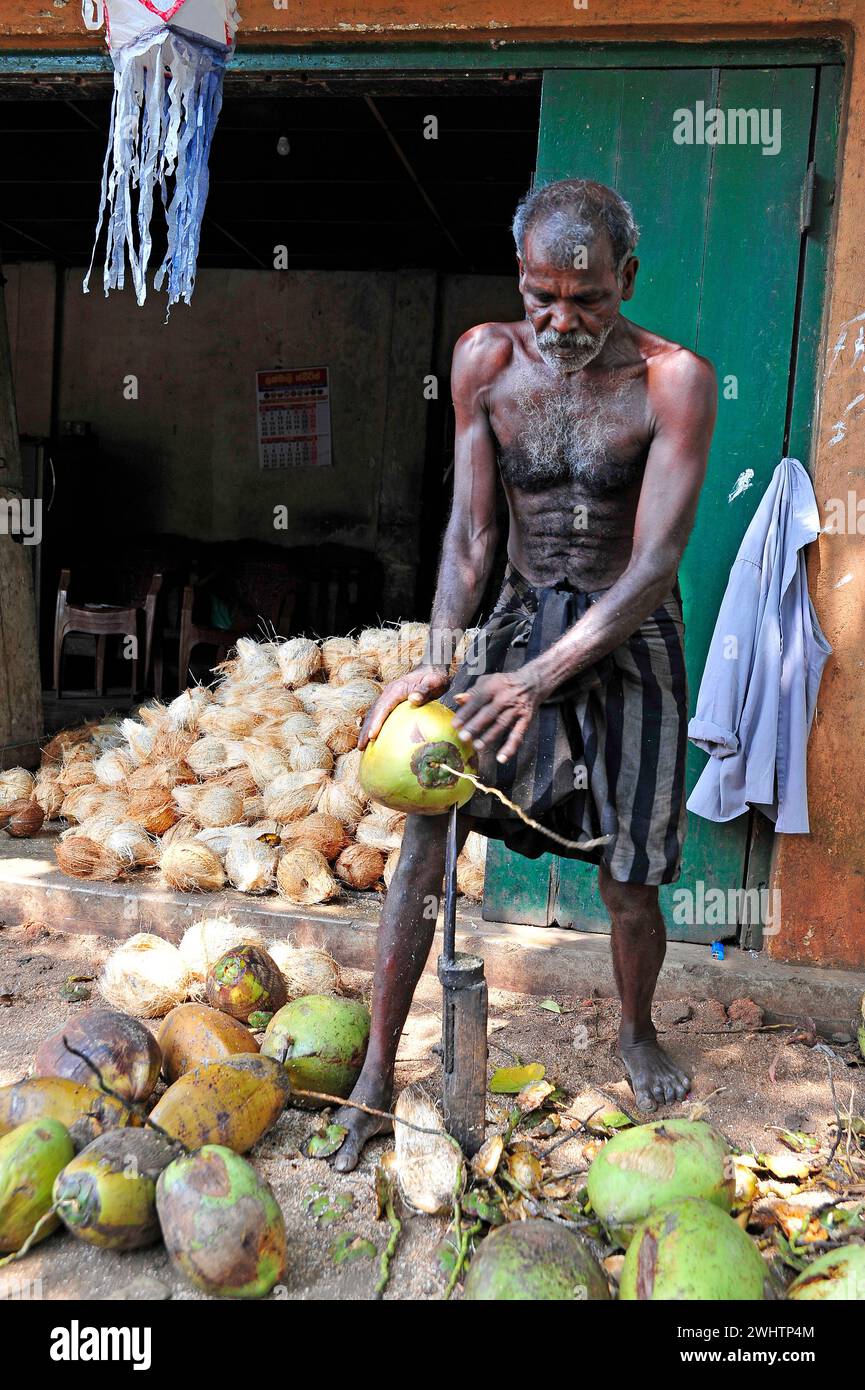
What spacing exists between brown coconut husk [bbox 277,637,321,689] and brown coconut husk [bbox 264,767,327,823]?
2.41 ft

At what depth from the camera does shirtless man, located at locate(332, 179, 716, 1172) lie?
2.34 metres

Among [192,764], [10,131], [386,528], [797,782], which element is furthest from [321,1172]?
[386,528]

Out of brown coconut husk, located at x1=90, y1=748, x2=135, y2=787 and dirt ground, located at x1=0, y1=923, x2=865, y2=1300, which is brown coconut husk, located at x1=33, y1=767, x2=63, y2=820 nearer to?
brown coconut husk, located at x1=90, y1=748, x2=135, y2=787

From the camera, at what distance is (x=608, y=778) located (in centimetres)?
273

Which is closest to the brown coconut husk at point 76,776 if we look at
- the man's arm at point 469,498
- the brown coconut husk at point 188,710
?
the brown coconut husk at point 188,710

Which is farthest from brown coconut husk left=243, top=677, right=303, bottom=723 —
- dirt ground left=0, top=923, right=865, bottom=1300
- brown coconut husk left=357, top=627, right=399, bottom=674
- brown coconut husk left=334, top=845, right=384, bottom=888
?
dirt ground left=0, top=923, right=865, bottom=1300

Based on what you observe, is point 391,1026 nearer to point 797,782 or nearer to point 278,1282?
point 278,1282

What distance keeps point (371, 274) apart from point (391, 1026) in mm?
8724

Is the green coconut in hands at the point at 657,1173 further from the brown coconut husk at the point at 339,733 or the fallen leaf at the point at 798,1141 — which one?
the brown coconut husk at the point at 339,733

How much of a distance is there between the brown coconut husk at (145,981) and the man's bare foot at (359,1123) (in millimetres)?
889

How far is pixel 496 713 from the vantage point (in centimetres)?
218

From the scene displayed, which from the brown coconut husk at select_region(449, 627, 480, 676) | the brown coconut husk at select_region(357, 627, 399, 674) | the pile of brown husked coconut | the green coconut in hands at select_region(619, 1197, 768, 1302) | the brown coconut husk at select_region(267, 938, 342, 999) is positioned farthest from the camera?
the brown coconut husk at select_region(357, 627, 399, 674)

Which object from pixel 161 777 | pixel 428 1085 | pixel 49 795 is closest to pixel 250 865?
pixel 161 777

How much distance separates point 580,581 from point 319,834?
188 centimetres
